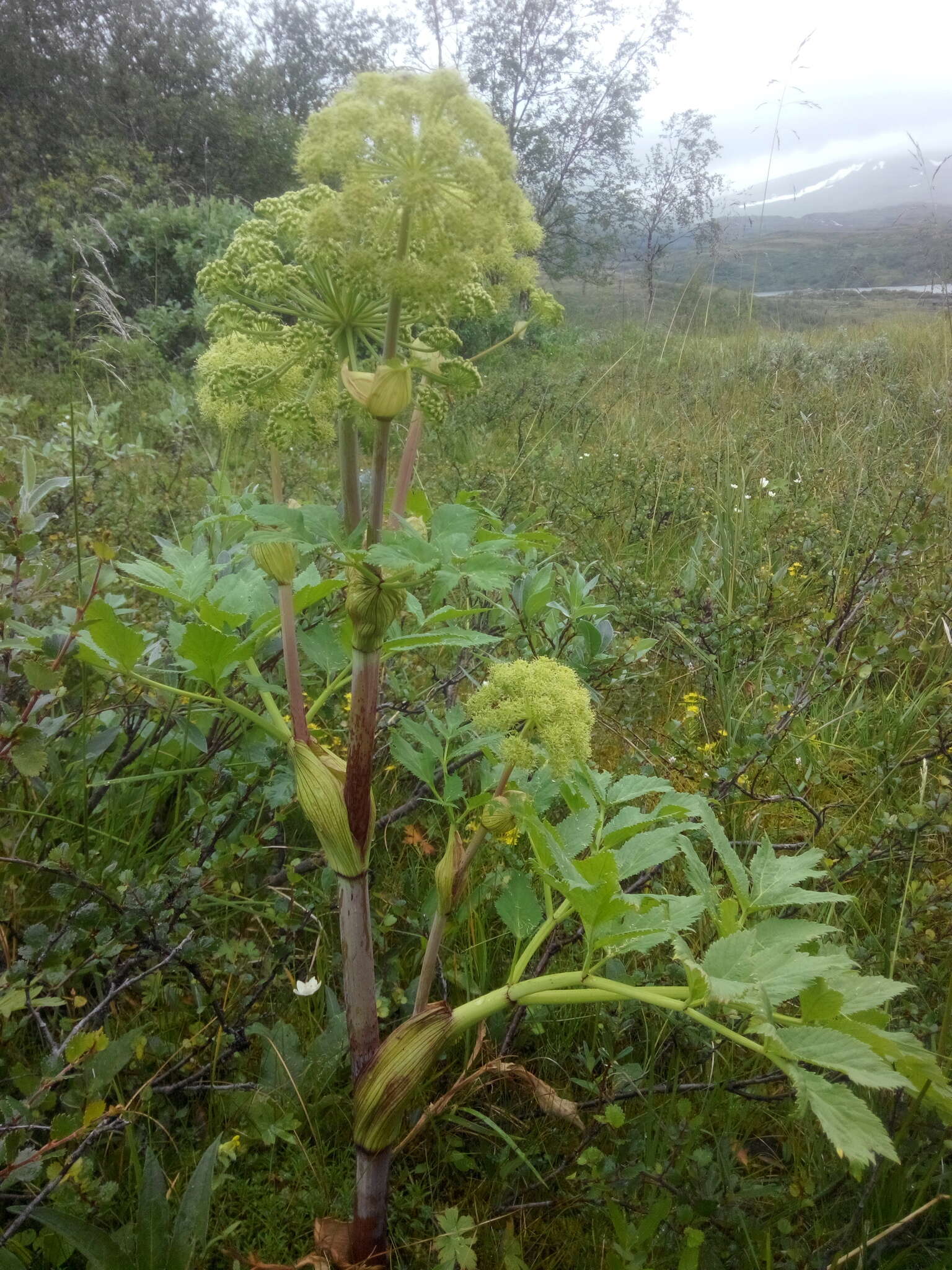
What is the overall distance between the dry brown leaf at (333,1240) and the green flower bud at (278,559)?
3.18 ft

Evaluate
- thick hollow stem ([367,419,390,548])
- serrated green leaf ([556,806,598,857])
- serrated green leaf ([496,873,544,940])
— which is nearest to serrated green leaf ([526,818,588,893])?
serrated green leaf ([556,806,598,857])

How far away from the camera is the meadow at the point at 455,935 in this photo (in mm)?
1122

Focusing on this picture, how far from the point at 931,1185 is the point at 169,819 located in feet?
5.39

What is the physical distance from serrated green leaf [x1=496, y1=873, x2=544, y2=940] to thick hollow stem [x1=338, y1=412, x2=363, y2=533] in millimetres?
667

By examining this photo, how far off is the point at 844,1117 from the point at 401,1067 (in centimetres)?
56

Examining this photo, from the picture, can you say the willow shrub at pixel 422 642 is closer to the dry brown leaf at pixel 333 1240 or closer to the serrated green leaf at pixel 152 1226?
the dry brown leaf at pixel 333 1240

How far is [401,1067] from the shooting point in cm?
A: 103

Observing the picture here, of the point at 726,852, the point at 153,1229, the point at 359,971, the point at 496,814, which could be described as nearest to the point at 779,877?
the point at 726,852

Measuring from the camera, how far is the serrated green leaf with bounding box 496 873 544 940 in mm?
1246

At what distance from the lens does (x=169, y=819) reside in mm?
1801

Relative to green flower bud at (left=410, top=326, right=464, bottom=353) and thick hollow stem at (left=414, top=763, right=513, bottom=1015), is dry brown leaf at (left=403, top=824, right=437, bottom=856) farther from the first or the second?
green flower bud at (left=410, top=326, right=464, bottom=353)

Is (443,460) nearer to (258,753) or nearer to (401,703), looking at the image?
(401,703)

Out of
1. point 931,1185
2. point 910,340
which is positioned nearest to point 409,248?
point 931,1185

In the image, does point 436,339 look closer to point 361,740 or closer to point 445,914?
point 361,740
